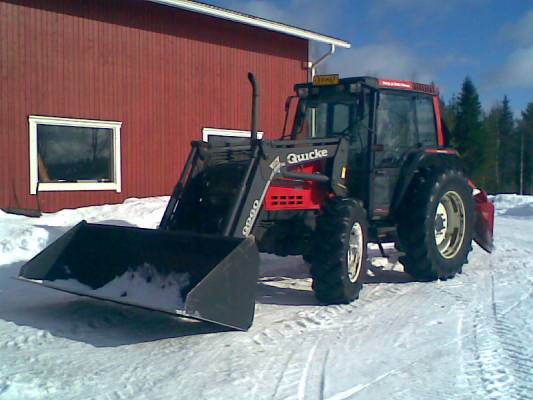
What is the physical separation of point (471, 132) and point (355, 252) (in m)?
43.9

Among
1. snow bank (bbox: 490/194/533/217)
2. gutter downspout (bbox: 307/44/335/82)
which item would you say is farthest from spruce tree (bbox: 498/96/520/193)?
gutter downspout (bbox: 307/44/335/82)

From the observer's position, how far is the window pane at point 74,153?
1220 cm

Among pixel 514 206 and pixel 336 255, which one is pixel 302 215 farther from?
pixel 514 206

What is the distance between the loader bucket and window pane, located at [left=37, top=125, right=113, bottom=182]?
245 inches

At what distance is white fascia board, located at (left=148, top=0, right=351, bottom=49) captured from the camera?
1357 cm

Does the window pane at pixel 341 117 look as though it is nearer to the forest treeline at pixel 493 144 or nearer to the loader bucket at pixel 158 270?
the loader bucket at pixel 158 270

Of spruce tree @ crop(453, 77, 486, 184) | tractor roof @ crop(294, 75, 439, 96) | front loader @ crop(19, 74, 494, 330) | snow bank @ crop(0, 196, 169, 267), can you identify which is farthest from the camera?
spruce tree @ crop(453, 77, 486, 184)

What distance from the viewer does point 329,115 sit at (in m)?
7.88

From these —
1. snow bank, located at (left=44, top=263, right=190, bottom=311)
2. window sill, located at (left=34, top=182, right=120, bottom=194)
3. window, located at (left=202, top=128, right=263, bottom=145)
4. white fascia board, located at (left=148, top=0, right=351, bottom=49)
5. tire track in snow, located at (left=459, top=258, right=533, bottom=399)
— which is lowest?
tire track in snow, located at (left=459, top=258, right=533, bottom=399)

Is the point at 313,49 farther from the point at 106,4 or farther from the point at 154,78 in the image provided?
the point at 106,4

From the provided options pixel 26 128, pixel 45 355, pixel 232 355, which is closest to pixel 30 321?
pixel 45 355

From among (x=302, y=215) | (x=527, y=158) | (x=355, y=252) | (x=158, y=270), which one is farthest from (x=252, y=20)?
(x=527, y=158)

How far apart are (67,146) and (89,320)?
7486 millimetres

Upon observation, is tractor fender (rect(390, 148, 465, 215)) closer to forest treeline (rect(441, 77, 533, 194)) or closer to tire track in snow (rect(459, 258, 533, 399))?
tire track in snow (rect(459, 258, 533, 399))
